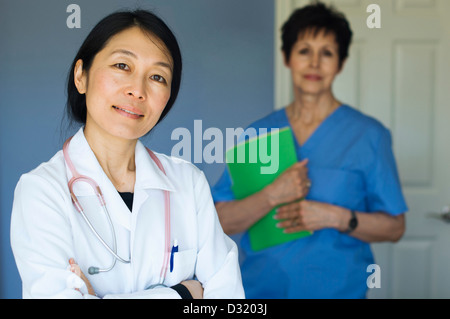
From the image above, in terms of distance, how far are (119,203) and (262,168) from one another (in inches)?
20.0

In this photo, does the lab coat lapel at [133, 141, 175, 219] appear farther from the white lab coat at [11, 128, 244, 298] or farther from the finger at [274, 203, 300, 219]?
the finger at [274, 203, 300, 219]

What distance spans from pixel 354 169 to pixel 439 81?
67cm

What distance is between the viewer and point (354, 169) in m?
1.16

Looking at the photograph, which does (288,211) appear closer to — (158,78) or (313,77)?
(313,77)

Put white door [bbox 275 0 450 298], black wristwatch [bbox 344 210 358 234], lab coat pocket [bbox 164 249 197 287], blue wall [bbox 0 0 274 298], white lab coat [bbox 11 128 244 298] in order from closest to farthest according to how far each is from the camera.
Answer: white lab coat [bbox 11 128 244 298] → lab coat pocket [bbox 164 249 197 287] → blue wall [bbox 0 0 274 298] → black wristwatch [bbox 344 210 358 234] → white door [bbox 275 0 450 298]

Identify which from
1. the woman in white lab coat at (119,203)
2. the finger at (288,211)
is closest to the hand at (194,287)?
the woman in white lab coat at (119,203)

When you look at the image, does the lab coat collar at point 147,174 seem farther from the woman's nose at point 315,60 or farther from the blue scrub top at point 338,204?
the woman's nose at point 315,60

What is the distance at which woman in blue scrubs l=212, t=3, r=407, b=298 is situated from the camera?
114cm

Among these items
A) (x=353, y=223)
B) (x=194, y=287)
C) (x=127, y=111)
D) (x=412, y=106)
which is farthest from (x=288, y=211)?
(x=412, y=106)

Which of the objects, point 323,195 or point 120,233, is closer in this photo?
point 120,233

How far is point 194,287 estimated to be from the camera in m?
0.74

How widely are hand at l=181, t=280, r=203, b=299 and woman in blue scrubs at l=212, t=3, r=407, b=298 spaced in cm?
42

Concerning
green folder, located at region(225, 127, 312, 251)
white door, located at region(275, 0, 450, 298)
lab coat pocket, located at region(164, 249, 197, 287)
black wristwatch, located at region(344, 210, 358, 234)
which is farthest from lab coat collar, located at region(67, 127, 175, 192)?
white door, located at region(275, 0, 450, 298)
